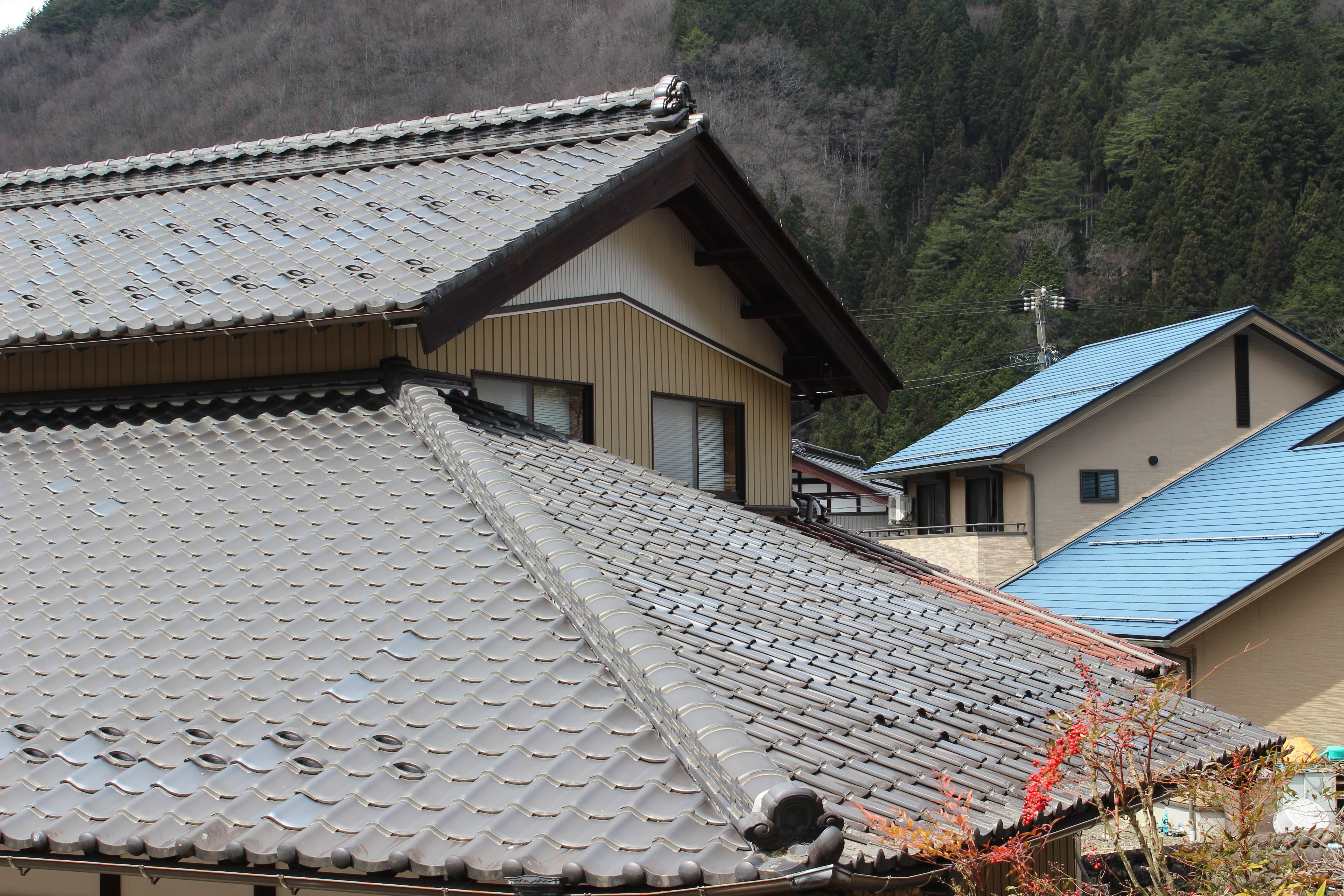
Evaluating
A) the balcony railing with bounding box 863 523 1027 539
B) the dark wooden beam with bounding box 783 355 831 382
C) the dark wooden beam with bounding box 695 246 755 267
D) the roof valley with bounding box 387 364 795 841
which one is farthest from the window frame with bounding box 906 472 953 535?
the roof valley with bounding box 387 364 795 841

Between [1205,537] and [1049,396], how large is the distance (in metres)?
6.41

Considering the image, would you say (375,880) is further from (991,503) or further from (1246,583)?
(991,503)

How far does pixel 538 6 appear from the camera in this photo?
A: 10888cm

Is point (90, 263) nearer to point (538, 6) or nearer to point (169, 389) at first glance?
point (169, 389)

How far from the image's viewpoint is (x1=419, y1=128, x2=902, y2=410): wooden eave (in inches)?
303

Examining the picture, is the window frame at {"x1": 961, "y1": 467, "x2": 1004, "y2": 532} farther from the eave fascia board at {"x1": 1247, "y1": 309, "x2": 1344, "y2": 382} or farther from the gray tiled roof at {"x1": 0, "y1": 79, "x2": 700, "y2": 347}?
the gray tiled roof at {"x1": 0, "y1": 79, "x2": 700, "y2": 347}

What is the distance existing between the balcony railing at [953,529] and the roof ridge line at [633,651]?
1791 cm

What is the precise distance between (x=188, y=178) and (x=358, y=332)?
13.4ft

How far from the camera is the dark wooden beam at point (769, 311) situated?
446 inches

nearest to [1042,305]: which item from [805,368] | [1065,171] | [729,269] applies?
[805,368]

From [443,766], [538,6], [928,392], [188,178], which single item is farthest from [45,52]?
[443,766]

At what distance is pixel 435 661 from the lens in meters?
4.93

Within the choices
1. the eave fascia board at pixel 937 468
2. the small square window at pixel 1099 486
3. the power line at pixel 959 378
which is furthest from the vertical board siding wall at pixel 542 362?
the power line at pixel 959 378

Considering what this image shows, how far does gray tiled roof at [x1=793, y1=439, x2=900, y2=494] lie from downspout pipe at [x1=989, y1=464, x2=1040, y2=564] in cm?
1066
